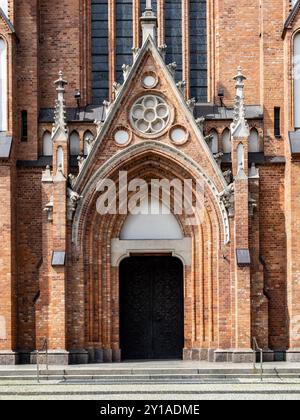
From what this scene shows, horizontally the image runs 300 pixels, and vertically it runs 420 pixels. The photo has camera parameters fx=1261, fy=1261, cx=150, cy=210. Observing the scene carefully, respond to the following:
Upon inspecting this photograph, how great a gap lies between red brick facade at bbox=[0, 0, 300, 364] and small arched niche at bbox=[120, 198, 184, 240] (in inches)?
12.5

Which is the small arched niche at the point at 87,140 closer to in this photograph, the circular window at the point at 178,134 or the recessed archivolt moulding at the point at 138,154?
the recessed archivolt moulding at the point at 138,154

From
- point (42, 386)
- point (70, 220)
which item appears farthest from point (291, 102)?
point (42, 386)

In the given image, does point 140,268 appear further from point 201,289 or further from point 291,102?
point 291,102

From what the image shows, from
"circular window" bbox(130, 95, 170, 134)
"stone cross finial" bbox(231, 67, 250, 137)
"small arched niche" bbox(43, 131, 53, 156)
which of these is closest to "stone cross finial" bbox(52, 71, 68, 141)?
"small arched niche" bbox(43, 131, 53, 156)

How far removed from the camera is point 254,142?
34.5m

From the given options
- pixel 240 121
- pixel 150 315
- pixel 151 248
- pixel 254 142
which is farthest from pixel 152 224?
pixel 240 121

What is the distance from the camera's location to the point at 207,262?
33.8m

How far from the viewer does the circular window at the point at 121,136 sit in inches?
1325

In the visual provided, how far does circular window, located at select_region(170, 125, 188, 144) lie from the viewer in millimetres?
33625

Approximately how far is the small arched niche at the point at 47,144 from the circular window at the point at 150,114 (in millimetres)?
2453

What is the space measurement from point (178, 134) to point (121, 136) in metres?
1.52

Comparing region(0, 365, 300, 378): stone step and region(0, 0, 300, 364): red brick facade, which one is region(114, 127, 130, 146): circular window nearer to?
region(0, 0, 300, 364): red brick facade

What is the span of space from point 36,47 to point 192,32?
15.0 ft

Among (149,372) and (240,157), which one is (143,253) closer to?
(240,157)
